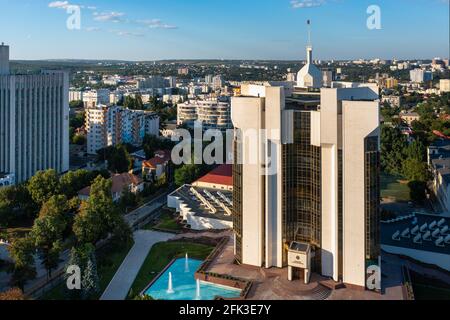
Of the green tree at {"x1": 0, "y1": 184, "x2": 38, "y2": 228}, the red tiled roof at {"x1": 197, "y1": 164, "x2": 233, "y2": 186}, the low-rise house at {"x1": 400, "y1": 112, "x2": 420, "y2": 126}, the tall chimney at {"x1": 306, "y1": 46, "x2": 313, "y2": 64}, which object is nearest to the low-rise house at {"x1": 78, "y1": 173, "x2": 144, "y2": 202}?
the green tree at {"x1": 0, "y1": 184, "x2": 38, "y2": 228}

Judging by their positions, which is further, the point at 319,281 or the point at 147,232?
the point at 147,232

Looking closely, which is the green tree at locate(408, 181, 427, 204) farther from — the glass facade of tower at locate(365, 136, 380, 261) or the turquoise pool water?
the turquoise pool water

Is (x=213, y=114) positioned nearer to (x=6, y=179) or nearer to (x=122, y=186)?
(x=122, y=186)

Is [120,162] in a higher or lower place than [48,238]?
higher

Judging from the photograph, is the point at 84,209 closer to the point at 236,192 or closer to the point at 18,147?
the point at 236,192

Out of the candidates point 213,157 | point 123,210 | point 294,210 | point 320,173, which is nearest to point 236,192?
point 294,210

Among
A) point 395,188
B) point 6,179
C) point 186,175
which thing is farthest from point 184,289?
point 395,188
